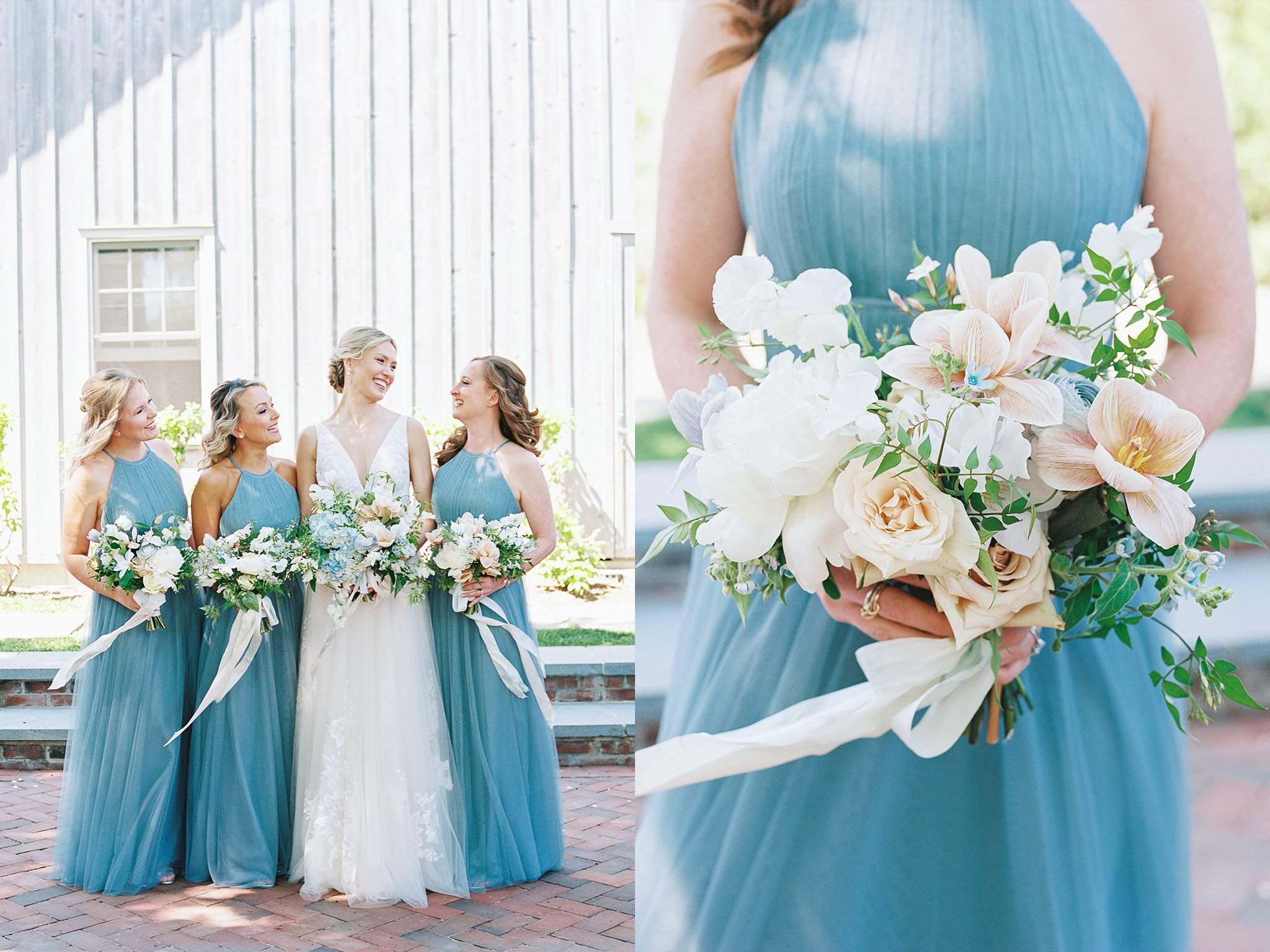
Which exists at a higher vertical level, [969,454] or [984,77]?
[984,77]

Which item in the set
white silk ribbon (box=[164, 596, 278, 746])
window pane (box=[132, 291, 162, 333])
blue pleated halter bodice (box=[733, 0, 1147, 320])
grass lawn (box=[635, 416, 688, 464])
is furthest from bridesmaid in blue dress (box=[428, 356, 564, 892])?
window pane (box=[132, 291, 162, 333])

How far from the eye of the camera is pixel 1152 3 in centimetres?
166

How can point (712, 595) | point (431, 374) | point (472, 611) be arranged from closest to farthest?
1. point (712, 595)
2. point (472, 611)
3. point (431, 374)

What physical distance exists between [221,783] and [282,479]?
50.8 inches

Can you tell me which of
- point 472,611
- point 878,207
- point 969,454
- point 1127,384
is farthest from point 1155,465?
point 472,611

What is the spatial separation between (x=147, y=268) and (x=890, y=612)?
10.8 metres

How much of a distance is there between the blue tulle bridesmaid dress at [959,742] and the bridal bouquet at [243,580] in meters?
3.14

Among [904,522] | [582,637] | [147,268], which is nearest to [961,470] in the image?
[904,522]

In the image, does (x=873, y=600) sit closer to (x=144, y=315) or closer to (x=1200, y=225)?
(x=1200, y=225)

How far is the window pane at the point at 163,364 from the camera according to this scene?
10883mm

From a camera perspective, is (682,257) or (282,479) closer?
(682,257)

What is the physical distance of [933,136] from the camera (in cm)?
168

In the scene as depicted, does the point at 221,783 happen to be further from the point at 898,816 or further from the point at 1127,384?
the point at 1127,384

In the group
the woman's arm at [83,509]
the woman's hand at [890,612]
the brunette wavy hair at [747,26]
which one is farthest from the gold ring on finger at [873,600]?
the woman's arm at [83,509]
